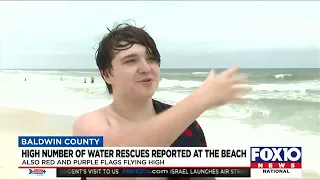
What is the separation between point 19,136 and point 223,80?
831 millimetres

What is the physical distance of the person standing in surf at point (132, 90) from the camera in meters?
0.93

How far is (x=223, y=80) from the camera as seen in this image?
0.92 meters

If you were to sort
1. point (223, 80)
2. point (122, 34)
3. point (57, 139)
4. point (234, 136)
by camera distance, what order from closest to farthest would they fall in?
point (223, 80), point (122, 34), point (57, 139), point (234, 136)

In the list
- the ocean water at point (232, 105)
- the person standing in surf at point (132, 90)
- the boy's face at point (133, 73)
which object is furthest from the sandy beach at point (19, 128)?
the boy's face at point (133, 73)

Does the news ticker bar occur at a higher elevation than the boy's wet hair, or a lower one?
lower

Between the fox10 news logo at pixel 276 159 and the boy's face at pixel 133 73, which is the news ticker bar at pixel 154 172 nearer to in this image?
the fox10 news logo at pixel 276 159

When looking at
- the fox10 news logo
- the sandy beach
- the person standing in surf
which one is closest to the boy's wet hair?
the person standing in surf

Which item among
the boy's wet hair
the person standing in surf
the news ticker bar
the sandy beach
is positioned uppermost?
the boy's wet hair

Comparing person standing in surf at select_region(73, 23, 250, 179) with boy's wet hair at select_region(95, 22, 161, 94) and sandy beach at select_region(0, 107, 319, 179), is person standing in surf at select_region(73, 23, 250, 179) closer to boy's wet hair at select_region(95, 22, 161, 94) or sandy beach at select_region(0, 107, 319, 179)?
boy's wet hair at select_region(95, 22, 161, 94)

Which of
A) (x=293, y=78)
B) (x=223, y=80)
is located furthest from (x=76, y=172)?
(x=293, y=78)

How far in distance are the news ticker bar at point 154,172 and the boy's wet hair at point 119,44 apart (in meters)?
0.30

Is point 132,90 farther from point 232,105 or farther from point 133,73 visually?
point 232,105

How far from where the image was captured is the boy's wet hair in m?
1.04

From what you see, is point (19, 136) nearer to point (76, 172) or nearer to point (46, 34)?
point (76, 172)
